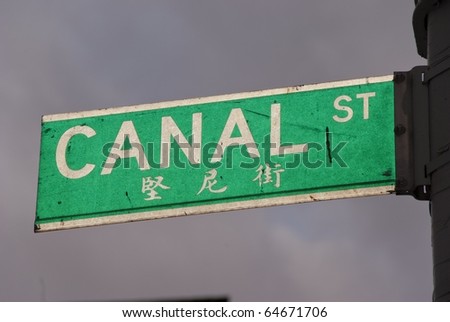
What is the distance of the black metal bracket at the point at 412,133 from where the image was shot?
14.0 ft

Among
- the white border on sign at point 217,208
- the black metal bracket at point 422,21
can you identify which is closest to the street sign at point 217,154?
the white border on sign at point 217,208

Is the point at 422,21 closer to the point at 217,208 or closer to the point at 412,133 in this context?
the point at 412,133

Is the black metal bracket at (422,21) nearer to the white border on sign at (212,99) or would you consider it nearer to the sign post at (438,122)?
the sign post at (438,122)

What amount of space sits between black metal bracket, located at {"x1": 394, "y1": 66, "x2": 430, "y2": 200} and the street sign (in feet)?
0.22

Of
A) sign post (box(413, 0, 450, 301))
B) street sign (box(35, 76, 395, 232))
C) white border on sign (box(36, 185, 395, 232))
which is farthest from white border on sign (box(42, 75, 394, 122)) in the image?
white border on sign (box(36, 185, 395, 232))

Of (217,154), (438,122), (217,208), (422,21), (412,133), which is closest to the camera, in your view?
(438,122)

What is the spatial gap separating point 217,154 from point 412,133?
3.33ft

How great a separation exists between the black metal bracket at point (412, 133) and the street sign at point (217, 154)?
0.07m

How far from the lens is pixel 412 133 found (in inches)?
172

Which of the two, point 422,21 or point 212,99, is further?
point 212,99

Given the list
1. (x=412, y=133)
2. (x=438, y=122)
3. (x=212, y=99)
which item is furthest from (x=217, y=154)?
(x=438, y=122)

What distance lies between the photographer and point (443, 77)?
14.0 ft
